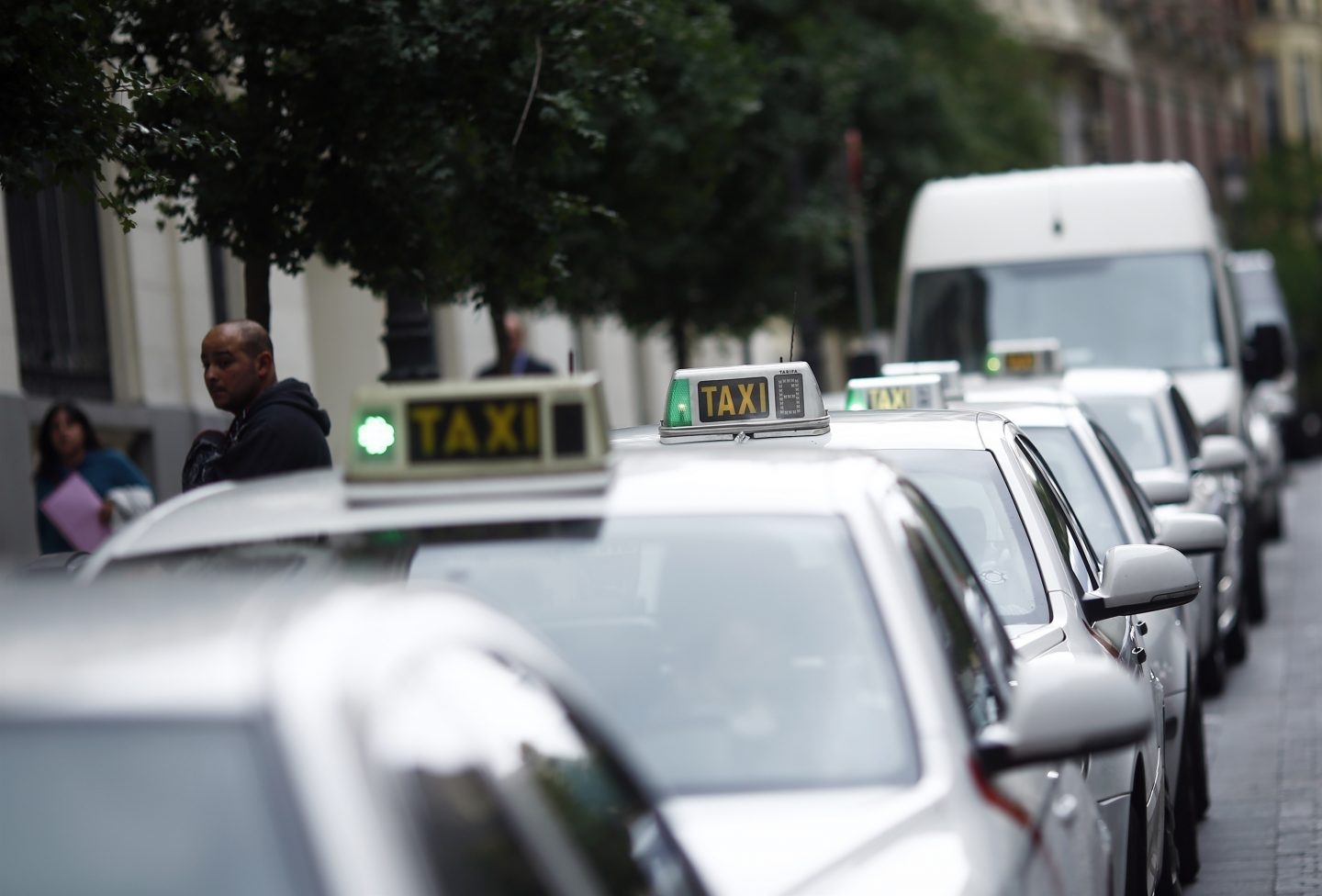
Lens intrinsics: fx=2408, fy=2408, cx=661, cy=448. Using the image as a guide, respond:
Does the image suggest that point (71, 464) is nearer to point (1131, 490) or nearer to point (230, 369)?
→ point (230, 369)

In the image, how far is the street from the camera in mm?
7582

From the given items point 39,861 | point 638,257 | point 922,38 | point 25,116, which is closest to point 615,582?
point 39,861

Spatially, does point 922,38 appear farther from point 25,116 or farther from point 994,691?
point 994,691

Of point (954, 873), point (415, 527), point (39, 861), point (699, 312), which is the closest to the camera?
point (39, 861)

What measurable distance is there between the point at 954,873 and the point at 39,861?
1526 millimetres

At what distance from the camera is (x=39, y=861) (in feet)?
7.59

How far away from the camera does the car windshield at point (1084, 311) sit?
15.3 m

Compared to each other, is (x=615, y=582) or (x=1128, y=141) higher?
(x=1128, y=141)

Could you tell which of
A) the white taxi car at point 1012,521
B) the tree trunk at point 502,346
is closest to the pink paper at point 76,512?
the tree trunk at point 502,346

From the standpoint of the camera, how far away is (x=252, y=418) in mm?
6941

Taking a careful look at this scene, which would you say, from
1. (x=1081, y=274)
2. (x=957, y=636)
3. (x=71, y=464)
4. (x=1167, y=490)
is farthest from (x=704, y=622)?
(x=1081, y=274)

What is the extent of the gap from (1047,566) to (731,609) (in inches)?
78.3

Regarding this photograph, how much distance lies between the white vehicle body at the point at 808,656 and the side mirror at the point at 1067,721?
16mm

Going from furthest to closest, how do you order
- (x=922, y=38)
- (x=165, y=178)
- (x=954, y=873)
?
1. (x=922, y=38)
2. (x=165, y=178)
3. (x=954, y=873)
